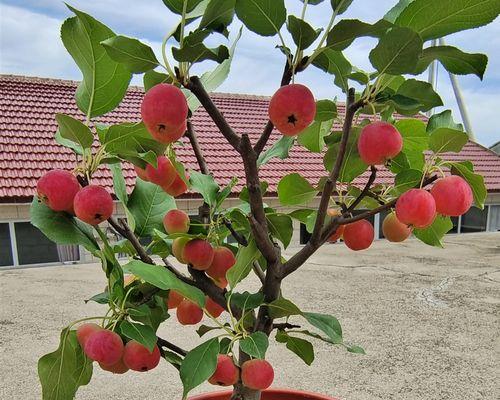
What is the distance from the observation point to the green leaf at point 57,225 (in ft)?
2.09

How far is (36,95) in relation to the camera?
638 centimetres

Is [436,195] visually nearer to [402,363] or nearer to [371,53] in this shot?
[371,53]

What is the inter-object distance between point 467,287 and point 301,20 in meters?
4.40

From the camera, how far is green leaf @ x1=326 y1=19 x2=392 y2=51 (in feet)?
1.61

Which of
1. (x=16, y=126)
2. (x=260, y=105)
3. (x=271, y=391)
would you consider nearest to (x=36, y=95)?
(x=16, y=126)

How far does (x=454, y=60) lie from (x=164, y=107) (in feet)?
1.19

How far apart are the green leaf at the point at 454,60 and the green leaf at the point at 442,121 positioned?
Answer: 0.16 meters

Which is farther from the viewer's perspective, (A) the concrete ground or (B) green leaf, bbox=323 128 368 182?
(A) the concrete ground

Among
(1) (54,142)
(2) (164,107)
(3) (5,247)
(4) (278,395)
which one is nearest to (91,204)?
(2) (164,107)

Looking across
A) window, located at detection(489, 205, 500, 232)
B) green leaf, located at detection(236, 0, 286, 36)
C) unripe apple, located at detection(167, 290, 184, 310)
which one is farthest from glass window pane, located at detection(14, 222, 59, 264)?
window, located at detection(489, 205, 500, 232)

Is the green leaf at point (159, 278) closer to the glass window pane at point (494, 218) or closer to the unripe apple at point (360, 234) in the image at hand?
the unripe apple at point (360, 234)

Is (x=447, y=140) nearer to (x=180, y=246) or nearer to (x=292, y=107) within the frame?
(x=292, y=107)

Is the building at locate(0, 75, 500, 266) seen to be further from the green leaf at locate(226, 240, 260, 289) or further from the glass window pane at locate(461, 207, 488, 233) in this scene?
the green leaf at locate(226, 240, 260, 289)

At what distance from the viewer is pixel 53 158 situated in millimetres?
5305
